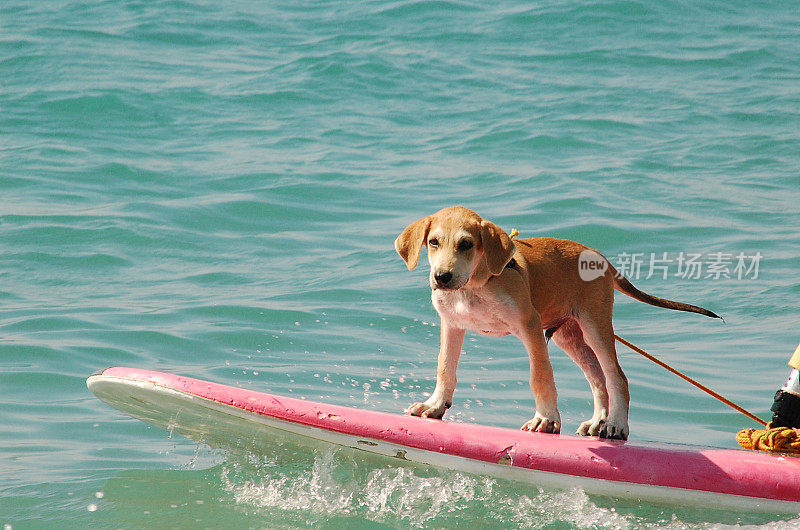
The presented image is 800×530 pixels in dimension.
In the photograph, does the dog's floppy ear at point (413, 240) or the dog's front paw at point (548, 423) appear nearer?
the dog's floppy ear at point (413, 240)

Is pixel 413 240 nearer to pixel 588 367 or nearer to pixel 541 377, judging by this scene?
pixel 541 377

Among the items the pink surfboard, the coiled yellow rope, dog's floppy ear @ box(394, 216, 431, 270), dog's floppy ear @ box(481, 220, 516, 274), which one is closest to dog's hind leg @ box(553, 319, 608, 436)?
the pink surfboard

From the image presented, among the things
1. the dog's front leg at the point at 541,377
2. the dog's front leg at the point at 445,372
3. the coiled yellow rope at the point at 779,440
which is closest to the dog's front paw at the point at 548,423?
the dog's front leg at the point at 541,377

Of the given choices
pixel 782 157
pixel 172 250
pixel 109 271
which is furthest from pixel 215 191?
pixel 782 157

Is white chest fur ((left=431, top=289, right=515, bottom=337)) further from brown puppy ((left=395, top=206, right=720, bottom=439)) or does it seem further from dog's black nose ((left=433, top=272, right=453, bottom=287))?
dog's black nose ((left=433, top=272, right=453, bottom=287))

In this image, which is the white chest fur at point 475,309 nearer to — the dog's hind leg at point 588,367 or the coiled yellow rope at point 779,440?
the dog's hind leg at point 588,367

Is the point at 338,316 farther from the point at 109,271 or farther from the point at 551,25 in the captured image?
the point at 551,25

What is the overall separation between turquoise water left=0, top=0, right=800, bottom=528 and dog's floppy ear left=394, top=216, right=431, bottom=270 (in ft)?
3.53

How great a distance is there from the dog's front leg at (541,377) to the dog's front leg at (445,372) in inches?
12.0

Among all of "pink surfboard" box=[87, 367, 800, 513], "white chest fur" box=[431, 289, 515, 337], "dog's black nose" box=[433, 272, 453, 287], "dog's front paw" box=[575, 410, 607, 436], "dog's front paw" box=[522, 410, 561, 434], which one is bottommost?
"pink surfboard" box=[87, 367, 800, 513]

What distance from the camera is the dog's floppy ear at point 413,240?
12.4ft

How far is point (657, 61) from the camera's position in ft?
65.0

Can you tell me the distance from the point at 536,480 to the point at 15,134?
45.8 ft

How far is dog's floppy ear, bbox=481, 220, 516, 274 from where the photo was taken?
3.69 meters
